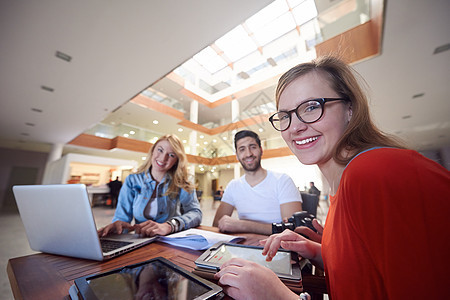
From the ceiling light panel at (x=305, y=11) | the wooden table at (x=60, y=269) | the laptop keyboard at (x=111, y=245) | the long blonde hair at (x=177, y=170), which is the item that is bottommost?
the wooden table at (x=60, y=269)

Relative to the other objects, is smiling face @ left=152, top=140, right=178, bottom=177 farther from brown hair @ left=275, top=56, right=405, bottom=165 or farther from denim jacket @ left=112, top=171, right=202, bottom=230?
brown hair @ left=275, top=56, right=405, bottom=165

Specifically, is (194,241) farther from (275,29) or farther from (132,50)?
(275,29)

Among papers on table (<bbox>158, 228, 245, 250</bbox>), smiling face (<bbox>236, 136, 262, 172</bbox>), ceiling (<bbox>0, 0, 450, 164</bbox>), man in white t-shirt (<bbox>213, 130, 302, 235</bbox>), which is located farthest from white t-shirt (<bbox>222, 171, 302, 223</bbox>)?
papers on table (<bbox>158, 228, 245, 250</bbox>)

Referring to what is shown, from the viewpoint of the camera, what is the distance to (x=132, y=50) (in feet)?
7.85

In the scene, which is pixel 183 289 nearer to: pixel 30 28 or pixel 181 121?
pixel 30 28

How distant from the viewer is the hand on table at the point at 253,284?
0.33m

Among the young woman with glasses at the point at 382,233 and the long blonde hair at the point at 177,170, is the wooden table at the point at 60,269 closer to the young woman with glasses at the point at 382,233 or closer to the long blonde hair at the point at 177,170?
the young woman with glasses at the point at 382,233

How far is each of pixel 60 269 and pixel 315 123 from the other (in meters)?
0.94

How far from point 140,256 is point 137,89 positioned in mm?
3459

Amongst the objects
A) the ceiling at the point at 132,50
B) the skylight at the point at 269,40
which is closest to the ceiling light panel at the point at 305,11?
the skylight at the point at 269,40

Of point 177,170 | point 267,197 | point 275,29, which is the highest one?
point 275,29

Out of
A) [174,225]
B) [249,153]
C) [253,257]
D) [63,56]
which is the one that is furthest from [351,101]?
[63,56]

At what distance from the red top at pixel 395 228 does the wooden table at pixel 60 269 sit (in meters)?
0.23

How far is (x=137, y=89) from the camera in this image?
334 centimetres
